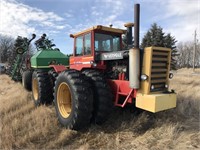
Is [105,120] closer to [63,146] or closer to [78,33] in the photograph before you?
[63,146]

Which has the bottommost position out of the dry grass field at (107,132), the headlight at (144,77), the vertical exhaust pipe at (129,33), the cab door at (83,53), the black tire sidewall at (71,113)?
the dry grass field at (107,132)

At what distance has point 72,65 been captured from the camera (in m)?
7.06

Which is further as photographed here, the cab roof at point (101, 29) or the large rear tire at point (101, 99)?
the cab roof at point (101, 29)

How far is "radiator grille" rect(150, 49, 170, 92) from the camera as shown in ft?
16.1

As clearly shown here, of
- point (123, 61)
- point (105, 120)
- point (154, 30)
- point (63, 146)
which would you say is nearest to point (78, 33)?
point (123, 61)

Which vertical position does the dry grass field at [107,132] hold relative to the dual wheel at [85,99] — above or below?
below

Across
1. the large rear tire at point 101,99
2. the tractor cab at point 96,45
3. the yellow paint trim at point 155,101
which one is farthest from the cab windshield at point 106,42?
the yellow paint trim at point 155,101

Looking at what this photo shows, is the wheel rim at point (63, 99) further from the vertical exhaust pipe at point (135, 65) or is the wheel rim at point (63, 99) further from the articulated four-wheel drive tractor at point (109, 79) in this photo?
the vertical exhaust pipe at point (135, 65)

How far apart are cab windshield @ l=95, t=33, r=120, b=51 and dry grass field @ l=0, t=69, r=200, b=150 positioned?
6.02 feet

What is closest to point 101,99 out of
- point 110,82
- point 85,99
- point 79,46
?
point 85,99

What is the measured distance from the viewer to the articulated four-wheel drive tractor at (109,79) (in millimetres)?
4805

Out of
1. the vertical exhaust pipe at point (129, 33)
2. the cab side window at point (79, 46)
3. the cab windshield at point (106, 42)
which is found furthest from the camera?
the cab side window at point (79, 46)

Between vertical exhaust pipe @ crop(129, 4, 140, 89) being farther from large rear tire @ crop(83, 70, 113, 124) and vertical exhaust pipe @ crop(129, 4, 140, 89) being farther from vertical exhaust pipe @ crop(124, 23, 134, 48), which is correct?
vertical exhaust pipe @ crop(124, 23, 134, 48)

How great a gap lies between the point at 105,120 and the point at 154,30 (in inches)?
1366
